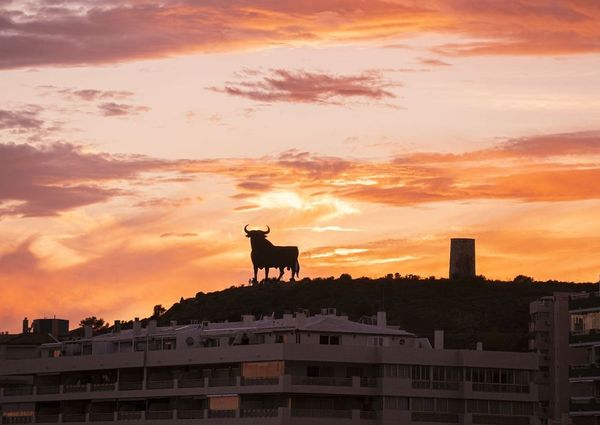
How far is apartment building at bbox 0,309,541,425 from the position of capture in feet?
513

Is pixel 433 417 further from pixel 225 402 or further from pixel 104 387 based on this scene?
pixel 104 387

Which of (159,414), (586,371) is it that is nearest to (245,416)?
(159,414)

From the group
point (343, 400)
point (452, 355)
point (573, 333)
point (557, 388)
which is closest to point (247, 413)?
point (343, 400)

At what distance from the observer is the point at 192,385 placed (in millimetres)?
163500

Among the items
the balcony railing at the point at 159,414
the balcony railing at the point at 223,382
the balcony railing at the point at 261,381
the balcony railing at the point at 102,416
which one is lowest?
the balcony railing at the point at 159,414

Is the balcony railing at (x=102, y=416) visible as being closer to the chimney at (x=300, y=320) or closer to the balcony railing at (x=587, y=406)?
the chimney at (x=300, y=320)

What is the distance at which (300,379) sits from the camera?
155750 mm

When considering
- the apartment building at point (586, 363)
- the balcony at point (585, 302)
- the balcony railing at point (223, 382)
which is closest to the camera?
the apartment building at point (586, 363)

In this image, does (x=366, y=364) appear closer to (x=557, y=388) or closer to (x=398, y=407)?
(x=398, y=407)

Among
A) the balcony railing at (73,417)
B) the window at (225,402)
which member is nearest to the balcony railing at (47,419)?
the balcony railing at (73,417)

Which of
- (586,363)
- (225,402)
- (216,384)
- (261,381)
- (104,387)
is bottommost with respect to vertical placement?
(225,402)

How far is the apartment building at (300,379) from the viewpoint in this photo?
15638 centimetres

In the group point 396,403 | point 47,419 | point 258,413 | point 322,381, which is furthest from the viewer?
point 47,419

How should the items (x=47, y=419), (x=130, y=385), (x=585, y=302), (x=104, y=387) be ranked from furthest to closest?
(x=47, y=419)
(x=104, y=387)
(x=130, y=385)
(x=585, y=302)
